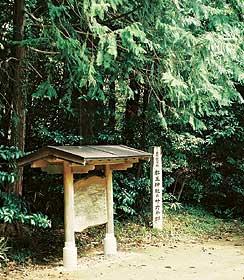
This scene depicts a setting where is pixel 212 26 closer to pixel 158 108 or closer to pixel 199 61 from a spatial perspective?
pixel 199 61

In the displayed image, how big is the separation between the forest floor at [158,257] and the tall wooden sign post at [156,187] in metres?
0.24

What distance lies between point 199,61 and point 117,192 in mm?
3545

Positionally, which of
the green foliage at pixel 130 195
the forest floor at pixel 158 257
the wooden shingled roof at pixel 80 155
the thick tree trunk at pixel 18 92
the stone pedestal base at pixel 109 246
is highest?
the thick tree trunk at pixel 18 92

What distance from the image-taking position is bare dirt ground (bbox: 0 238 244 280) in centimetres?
630

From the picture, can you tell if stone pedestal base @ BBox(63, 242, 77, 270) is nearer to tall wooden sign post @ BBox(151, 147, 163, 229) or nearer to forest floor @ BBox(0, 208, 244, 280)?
forest floor @ BBox(0, 208, 244, 280)

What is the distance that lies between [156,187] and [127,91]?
245cm

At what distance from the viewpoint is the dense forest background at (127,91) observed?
6703 millimetres

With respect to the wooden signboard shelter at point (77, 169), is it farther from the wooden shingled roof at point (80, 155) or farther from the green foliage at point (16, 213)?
the green foliage at point (16, 213)

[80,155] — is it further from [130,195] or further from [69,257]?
[130,195]

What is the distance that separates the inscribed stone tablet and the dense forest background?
1.64ft

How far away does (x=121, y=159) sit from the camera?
287 inches

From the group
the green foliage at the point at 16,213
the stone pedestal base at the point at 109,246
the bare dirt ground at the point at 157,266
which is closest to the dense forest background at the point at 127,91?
the green foliage at the point at 16,213

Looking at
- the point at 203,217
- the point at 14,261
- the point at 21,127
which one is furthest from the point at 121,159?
the point at 203,217

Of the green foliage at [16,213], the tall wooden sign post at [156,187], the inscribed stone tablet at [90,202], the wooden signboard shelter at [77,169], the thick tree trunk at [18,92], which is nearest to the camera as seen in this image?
the wooden signboard shelter at [77,169]
